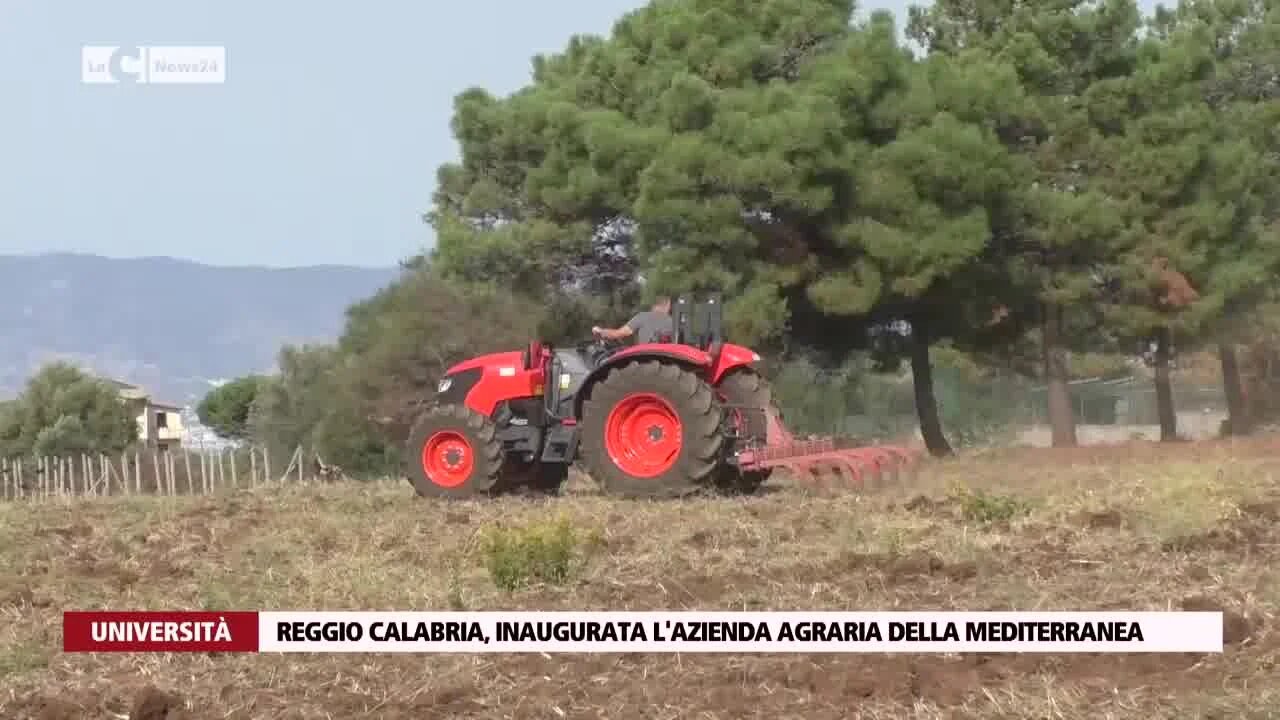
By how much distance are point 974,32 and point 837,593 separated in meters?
23.3

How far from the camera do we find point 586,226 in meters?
27.4

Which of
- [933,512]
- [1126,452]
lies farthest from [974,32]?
[933,512]

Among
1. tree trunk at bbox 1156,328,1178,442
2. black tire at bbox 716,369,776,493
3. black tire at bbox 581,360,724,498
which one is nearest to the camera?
black tire at bbox 581,360,724,498

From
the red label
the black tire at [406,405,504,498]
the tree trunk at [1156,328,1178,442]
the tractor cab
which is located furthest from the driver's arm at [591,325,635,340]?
the tree trunk at [1156,328,1178,442]

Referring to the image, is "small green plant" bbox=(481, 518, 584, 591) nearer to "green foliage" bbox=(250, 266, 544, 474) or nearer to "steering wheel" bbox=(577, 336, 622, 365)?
"steering wheel" bbox=(577, 336, 622, 365)

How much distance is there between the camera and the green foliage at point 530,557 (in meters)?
8.59

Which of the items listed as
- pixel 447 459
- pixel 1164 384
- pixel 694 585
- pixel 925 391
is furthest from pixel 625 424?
pixel 1164 384

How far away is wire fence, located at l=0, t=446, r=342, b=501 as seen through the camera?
23.8 meters

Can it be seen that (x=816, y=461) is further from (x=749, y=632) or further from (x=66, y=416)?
(x=66, y=416)

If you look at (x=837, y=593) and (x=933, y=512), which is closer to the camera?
(x=837, y=593)

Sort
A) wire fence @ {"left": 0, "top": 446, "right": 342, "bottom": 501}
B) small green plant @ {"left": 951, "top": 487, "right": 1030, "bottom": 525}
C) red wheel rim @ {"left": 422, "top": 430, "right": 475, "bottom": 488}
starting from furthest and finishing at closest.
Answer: wire fence @ {"left": 0, "top": 446, "right": 342, "bottom": 501} → red wheel rim @ {"left": 422, "top": 430, "right": 475, "bottom": 488} → small green plant @ {"left": 951, "top": 487, "right": 1030, "bottom": 525}

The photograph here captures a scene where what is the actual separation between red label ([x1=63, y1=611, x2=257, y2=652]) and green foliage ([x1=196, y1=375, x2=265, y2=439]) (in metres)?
83.1

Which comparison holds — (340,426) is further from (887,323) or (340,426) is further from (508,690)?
(508,690)

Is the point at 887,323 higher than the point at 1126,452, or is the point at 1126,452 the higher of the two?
the point at 887,323
